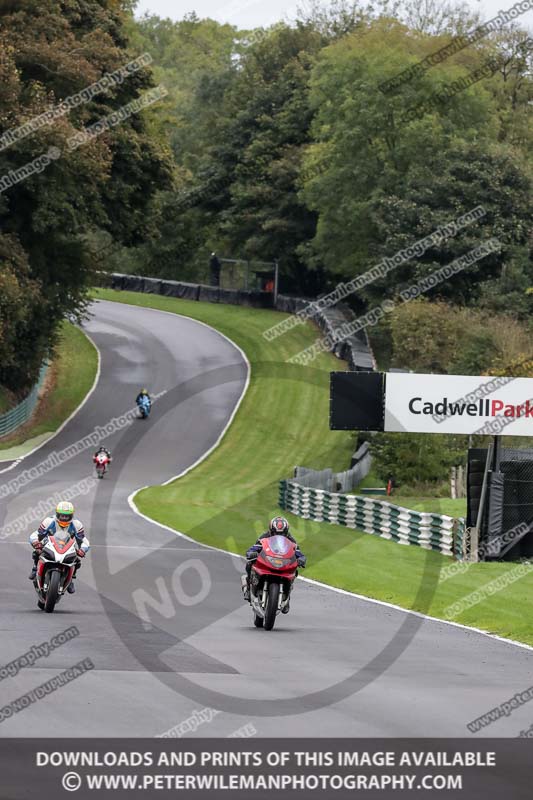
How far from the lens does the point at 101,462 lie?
42.0m

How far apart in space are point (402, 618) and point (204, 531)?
13.4 metres

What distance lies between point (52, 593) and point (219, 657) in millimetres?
4057

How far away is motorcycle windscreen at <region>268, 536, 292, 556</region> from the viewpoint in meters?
17.6

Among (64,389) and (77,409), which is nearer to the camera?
(77,409)

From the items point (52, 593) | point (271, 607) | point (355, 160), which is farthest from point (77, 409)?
point (271, 607)

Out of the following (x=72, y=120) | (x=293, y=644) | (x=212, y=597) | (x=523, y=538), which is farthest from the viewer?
(x=72, y=120)

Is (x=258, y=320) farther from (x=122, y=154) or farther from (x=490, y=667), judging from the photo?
(x=490, y=667)

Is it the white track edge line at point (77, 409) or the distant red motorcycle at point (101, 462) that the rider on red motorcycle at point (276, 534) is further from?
the white track edge line at point (77, 409)

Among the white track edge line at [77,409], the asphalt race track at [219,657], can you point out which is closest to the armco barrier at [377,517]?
the asphalt race track at [219,657]

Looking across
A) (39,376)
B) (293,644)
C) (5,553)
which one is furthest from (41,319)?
(293,644)

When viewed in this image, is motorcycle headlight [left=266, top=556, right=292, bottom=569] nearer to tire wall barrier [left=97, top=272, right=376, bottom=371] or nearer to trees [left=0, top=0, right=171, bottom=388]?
trees [left=0, top=0, right=171, bottom=388]

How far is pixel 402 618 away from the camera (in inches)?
766
